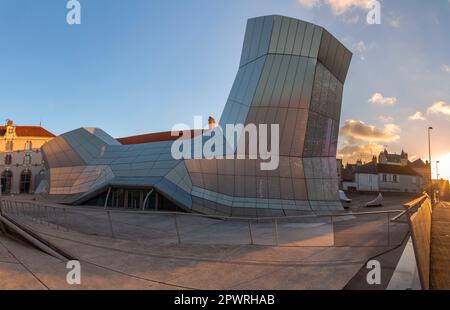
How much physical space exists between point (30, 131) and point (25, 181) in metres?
13.2

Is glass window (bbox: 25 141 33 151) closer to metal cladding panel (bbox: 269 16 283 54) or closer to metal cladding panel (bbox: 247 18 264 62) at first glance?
metal cladding panel (bbox: 247 18 264 62)

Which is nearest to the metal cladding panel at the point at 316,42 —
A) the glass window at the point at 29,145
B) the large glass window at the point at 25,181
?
the large glass window at the point at 25,181

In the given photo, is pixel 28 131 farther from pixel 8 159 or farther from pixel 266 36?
pixel 266 36

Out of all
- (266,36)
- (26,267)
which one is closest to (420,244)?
(26,267)

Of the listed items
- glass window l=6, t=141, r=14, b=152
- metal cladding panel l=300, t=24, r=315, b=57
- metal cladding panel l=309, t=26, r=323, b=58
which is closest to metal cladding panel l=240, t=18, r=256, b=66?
metal cladding panel l=300, t=24, r=315, b=57

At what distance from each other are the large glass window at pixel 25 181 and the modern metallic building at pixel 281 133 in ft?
173

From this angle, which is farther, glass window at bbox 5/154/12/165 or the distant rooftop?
the distant rooftop

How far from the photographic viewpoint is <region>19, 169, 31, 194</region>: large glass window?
60.5m

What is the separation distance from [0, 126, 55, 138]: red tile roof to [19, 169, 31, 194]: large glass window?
969cm

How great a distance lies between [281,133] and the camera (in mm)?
20000

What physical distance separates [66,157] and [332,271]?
3308 centimetres

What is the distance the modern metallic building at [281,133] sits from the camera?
1962 centimetres
